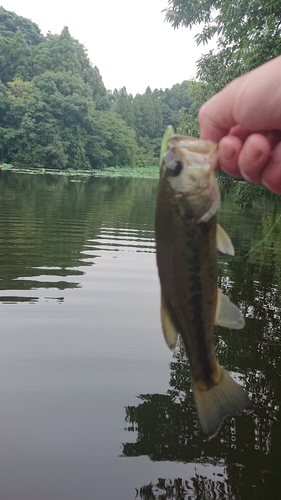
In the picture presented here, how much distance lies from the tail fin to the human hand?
0.86m

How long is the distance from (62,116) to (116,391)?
64365 millimetres

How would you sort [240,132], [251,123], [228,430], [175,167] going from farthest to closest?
[228,430], [240,132], [251,123], [175,167]

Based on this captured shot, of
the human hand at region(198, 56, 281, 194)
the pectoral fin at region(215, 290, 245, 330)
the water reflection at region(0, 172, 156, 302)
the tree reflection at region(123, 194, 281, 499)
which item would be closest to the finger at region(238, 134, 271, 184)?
the human hand at region(198, 56, 281, 194)

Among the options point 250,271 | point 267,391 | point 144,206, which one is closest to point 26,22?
point 144,206

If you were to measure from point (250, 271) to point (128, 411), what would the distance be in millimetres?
8345

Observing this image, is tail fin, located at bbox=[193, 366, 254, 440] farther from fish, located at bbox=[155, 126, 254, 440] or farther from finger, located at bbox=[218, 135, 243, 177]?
finger, located at bbox=[218, 135, 243, 177]

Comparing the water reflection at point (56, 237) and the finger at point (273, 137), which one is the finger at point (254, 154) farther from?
the water reflection at point (56, 237)

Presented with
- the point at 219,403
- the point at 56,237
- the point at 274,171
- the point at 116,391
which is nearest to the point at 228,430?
the point at 116,391

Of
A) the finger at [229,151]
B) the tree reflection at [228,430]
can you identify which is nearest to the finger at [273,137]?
the finger at [229,151]

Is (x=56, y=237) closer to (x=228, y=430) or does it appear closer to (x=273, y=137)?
(x=228, y=430)

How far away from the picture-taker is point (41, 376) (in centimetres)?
656

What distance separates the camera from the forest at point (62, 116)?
63.8 m

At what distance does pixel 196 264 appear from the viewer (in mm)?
1762

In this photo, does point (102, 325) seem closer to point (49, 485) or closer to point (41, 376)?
point (41, 376)
